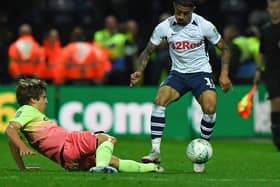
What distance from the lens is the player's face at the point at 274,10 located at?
17516 mm

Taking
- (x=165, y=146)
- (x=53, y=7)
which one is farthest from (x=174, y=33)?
(x=53, y=7)

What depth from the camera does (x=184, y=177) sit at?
460 inches

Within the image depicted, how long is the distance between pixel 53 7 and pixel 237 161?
471 inches

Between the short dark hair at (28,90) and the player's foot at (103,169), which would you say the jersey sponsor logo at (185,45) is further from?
the player's foot at (103,169)

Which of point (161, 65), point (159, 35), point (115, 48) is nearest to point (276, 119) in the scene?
point (159, 35)

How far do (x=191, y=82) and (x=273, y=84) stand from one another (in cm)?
479

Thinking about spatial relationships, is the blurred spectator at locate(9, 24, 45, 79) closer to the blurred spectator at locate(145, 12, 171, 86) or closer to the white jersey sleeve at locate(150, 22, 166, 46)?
the blurred spectator at locate(145, 12, 171, 86)

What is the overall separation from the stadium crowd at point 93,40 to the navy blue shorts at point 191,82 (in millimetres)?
8462

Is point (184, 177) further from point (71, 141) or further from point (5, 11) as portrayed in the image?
point (5, 11)

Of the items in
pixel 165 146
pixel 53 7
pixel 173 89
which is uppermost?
pixel 53 7

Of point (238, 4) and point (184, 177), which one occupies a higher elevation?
point (238, 4)

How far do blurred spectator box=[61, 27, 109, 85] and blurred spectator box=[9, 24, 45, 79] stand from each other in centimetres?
57

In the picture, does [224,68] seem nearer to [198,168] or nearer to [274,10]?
[198,168]

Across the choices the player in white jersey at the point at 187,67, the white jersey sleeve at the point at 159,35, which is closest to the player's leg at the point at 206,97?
the player in white jersey at the point at 187,67
